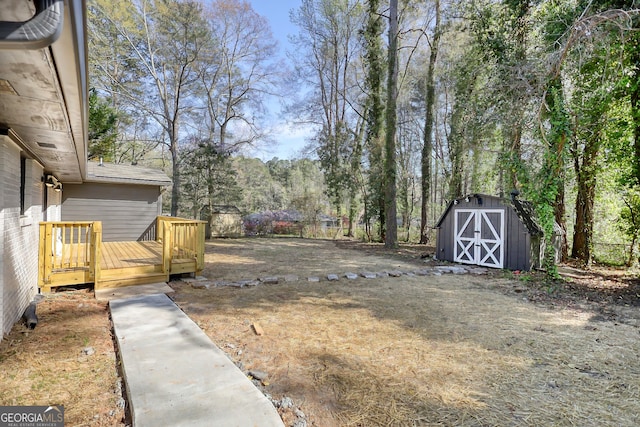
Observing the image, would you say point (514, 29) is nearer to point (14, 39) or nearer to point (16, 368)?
point (14, 39)

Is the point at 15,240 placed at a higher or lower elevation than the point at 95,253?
higher

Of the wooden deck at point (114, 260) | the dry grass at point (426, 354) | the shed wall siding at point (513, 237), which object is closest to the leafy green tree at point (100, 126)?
the wooden deck at point (114, 260)

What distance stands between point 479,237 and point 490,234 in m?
0.31

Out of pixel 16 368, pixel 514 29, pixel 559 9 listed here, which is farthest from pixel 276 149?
pixel 16 368

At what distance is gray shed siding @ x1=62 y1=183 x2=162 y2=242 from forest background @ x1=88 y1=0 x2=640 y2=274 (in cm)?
459

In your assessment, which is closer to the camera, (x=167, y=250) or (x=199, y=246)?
(x=167, y=250)

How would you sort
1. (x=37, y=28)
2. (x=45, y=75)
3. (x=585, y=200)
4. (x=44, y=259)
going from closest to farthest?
1. (x=37, y=28)
2. (x=45, y=75)
3. (x=44, y=259)
4. (x=585, y=200)

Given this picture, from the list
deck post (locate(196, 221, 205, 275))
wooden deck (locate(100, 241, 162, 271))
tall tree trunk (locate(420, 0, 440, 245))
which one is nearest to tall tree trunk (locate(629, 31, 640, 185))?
tall tree trunk (locate(420, 0, 440, 245))

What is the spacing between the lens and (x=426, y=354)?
3092mm

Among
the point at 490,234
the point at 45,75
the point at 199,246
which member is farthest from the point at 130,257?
the point at 490,234

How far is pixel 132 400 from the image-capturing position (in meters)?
2.11

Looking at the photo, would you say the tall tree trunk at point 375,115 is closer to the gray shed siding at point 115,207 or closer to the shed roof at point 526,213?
the shed roof at point 526,213

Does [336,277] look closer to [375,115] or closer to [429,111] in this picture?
[375,115]

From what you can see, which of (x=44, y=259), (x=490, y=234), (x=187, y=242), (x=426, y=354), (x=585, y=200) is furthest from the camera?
(x=585, y=200)
